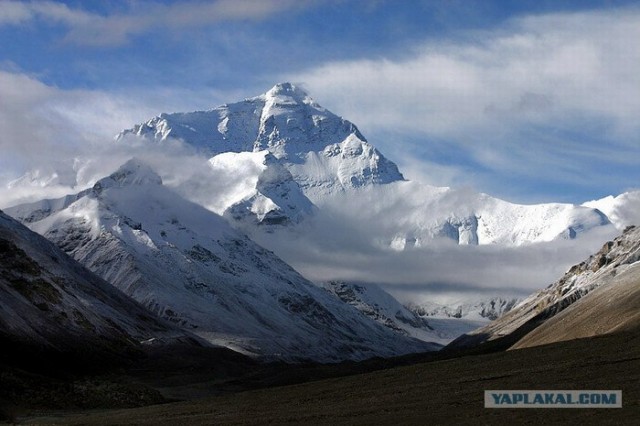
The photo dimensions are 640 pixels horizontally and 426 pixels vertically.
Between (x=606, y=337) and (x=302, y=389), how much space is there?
34801 mm

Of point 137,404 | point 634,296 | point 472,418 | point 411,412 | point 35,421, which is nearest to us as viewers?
point 472,418

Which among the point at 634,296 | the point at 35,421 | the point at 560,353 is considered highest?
the point at 634,296

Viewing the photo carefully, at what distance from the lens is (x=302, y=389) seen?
112m

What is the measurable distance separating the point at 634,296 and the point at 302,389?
2766 inches

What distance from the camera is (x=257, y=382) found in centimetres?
18750

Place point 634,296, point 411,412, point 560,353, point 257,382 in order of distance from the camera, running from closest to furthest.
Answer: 1. point 411,412
2. point 560,353
3. point 634,296
4. point 257,382

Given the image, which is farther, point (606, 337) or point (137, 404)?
point (137, 404)

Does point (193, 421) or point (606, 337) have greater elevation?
point (606, 337)

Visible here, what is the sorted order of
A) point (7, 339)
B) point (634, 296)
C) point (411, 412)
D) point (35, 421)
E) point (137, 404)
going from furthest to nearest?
point (7, 339), point (634, 296), point (137, 404), point (35, 421), point (411, 412)

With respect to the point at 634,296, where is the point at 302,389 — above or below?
below

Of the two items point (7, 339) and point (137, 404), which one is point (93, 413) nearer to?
point (137, 404)

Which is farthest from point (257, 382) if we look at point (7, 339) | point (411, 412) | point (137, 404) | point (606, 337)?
point (411, 412)

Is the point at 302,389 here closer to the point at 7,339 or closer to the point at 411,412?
the point at 411,412

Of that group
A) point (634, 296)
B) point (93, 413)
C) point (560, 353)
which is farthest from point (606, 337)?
point (93, 413)
